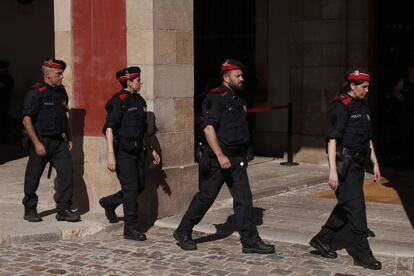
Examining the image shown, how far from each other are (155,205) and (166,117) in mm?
955

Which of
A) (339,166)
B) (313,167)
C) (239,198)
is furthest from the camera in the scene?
(313,167)

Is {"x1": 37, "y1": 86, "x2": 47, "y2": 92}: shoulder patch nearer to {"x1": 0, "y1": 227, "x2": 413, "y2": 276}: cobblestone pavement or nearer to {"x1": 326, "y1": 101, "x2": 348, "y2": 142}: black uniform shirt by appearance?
{"x1": 0, "y1": 227, "x2": 413, "y2": 276}: cobblestone pavement

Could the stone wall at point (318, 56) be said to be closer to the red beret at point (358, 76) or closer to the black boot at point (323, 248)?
the black boot at point (323, 248)

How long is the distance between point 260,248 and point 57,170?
8.08 feet

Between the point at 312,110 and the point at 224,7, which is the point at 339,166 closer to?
the point at 312,110

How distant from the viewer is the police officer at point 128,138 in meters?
8.65

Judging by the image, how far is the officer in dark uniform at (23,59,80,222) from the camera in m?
9.10

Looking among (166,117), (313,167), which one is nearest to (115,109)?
(166,117)

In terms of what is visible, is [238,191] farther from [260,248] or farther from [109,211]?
[109,211]

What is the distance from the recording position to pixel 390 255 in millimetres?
8000

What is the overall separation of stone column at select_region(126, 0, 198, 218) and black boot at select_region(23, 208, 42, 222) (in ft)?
3.58

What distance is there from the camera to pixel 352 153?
7613 millimetres

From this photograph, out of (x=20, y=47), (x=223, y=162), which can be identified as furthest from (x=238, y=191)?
(x=20, y=47)

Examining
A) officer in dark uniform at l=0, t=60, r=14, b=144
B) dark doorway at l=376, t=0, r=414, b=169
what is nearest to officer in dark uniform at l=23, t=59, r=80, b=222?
dark doorway at l=376, t=0, r=414, b=169
